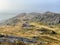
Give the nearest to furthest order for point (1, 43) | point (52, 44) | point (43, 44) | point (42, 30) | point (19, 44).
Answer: point (19, 44) → point (1, 43) → point (43, 44) → point (52, 44) → point (42, 30)

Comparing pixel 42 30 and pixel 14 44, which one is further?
pixel 42 30

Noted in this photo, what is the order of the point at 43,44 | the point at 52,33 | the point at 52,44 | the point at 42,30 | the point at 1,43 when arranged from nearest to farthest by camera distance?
the point at 1,43
the point at 43,44
the point at 52,44
the point at 52,33
the point at 42,30

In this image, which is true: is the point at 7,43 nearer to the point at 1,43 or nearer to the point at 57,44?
the point at 1,43

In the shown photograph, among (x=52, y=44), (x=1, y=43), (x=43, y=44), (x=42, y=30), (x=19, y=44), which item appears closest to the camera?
(x=19, y=44)

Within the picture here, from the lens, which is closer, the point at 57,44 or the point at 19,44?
the point at 19,44

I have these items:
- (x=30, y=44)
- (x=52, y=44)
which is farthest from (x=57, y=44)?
(x=30, y=44)

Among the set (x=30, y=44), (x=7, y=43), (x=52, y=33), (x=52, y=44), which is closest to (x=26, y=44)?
A: (x=30, y=44)

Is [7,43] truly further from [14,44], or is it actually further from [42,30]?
[42,30]

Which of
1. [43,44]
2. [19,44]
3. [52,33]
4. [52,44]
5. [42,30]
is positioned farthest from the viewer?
[42,30]

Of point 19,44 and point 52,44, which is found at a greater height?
point 19,44
